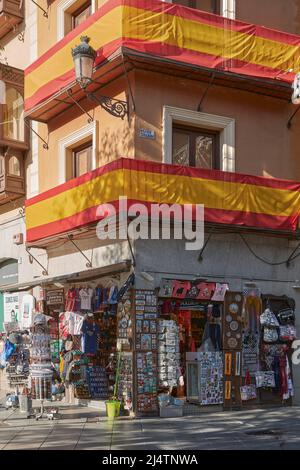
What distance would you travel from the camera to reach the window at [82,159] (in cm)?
1475

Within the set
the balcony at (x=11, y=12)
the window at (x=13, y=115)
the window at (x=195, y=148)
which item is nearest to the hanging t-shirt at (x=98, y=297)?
the window at (x=195, y=148)

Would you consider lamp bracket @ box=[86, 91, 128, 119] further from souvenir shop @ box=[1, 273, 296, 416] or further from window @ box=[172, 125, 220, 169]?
souvenir shop @ box=[1, 273, 296, 416]

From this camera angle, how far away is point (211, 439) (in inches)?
390

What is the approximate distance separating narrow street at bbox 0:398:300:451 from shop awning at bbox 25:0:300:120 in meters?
6.75

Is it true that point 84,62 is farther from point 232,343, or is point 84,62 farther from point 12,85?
point 232,343

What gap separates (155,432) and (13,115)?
33.6 ft

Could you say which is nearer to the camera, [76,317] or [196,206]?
[196,206]

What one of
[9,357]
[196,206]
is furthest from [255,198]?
[9,357]

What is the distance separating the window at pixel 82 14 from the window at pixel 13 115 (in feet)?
8.26

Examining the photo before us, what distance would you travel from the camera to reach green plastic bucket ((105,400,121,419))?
11812 millimetres

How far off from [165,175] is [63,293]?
13.8 feet

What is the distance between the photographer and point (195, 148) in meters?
13.8

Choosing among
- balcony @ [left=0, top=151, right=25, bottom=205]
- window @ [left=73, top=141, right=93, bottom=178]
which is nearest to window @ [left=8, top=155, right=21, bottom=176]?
balcony @ [left=0, top=151, right=25, bottom=205]

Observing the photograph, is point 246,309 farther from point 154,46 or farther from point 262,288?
point 154,46
